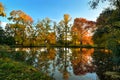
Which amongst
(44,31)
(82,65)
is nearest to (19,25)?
(44,31)

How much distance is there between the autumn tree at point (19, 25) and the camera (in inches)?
2773

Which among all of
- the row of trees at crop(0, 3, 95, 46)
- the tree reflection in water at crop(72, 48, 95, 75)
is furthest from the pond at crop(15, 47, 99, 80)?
the row of trees at crop(0, 3, 95, 46)

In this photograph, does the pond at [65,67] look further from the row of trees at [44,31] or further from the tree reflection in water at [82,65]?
the row of trees at [44,31]

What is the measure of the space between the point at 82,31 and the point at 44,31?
12896 millimetres

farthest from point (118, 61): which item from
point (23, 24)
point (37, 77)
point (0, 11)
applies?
point (23, 24)

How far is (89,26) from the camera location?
252 ft

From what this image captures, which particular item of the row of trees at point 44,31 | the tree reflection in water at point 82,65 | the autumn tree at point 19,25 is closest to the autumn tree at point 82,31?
the row of trees at point 44,31

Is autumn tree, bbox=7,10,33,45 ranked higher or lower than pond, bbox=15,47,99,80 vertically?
higher

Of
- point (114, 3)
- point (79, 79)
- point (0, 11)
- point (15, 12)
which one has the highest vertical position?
point (15, 12)

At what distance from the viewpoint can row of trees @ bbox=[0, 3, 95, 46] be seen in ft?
232

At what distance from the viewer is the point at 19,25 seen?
70.6 meters

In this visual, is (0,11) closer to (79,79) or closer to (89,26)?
(79,79)

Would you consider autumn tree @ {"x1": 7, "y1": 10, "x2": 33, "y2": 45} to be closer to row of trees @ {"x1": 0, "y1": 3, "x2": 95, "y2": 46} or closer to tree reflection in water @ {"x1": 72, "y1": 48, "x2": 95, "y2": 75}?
row of trees @ {"x1": 0, "y1": 3, "x2": 95, "y2": 46}

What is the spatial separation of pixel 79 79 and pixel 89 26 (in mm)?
61787
